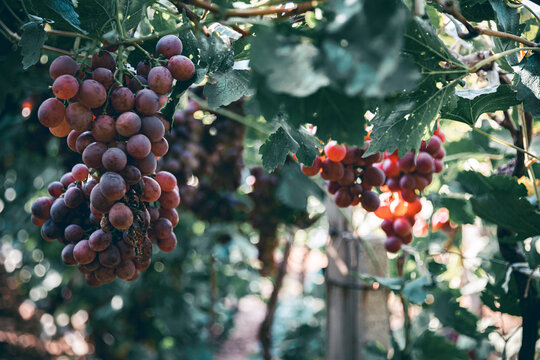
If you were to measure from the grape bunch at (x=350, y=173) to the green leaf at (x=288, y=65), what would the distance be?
0.46 m

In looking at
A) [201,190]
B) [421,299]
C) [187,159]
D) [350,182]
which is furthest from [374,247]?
[201,190]

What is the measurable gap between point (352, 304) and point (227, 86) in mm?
908

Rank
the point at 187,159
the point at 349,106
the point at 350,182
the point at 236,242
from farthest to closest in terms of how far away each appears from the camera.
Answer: the point at 236,242 → the point at 187,159 → the point at 350,182 → the point at 349,106

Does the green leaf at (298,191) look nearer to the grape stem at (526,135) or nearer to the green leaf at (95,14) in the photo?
the grape stem at (526,135)

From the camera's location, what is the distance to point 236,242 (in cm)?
237

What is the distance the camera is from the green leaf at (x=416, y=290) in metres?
0.96

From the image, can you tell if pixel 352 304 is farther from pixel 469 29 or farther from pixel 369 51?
pixel 369 51

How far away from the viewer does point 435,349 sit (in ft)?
3.59

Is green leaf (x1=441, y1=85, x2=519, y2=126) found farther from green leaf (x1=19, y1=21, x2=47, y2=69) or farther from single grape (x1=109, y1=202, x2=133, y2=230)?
green leaf (x1=19, y1=21, x2=47, y2=69)

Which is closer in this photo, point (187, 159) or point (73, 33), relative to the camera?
point (73, 33)

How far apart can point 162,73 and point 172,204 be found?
22cm

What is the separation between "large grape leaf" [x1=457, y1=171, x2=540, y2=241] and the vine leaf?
13.9 inches

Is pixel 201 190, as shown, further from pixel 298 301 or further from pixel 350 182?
pixel 298 301

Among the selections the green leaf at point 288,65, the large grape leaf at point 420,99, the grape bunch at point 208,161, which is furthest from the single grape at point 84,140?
the grape bunch at point 208,161
